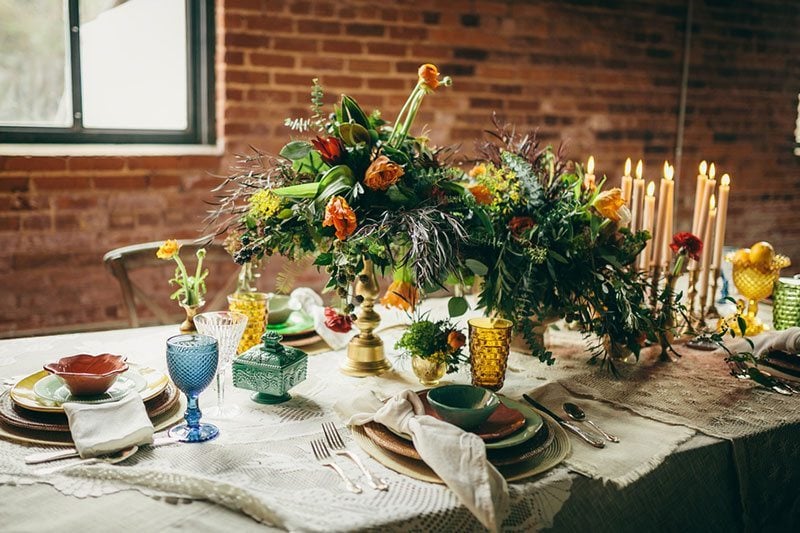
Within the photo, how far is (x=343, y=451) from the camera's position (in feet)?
3.91

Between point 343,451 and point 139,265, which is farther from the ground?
point 139,265

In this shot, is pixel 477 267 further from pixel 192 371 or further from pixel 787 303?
pixel 787 303

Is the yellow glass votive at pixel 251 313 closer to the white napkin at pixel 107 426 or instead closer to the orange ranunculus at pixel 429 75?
the white napkin at pixel 107 426

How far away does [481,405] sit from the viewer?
123 cm

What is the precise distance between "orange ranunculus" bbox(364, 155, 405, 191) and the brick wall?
171 centimetres

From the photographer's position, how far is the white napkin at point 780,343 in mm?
1627

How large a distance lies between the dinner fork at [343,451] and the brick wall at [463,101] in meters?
1.87

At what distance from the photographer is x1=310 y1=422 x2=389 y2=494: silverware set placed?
1.09m

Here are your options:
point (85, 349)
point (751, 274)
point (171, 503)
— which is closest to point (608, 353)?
point (751, 274)

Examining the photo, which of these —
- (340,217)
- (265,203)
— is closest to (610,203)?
(340,217)

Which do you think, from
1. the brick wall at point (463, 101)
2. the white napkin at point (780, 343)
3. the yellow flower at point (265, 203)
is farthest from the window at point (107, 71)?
the white napkin at point (780, 343)

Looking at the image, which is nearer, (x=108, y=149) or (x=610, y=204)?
(x=610, y=204)

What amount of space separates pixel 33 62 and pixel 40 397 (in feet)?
6.38

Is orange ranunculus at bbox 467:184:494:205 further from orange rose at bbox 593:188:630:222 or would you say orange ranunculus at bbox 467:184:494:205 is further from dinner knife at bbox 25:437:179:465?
dinner knife at bbox 25:437:179:465
